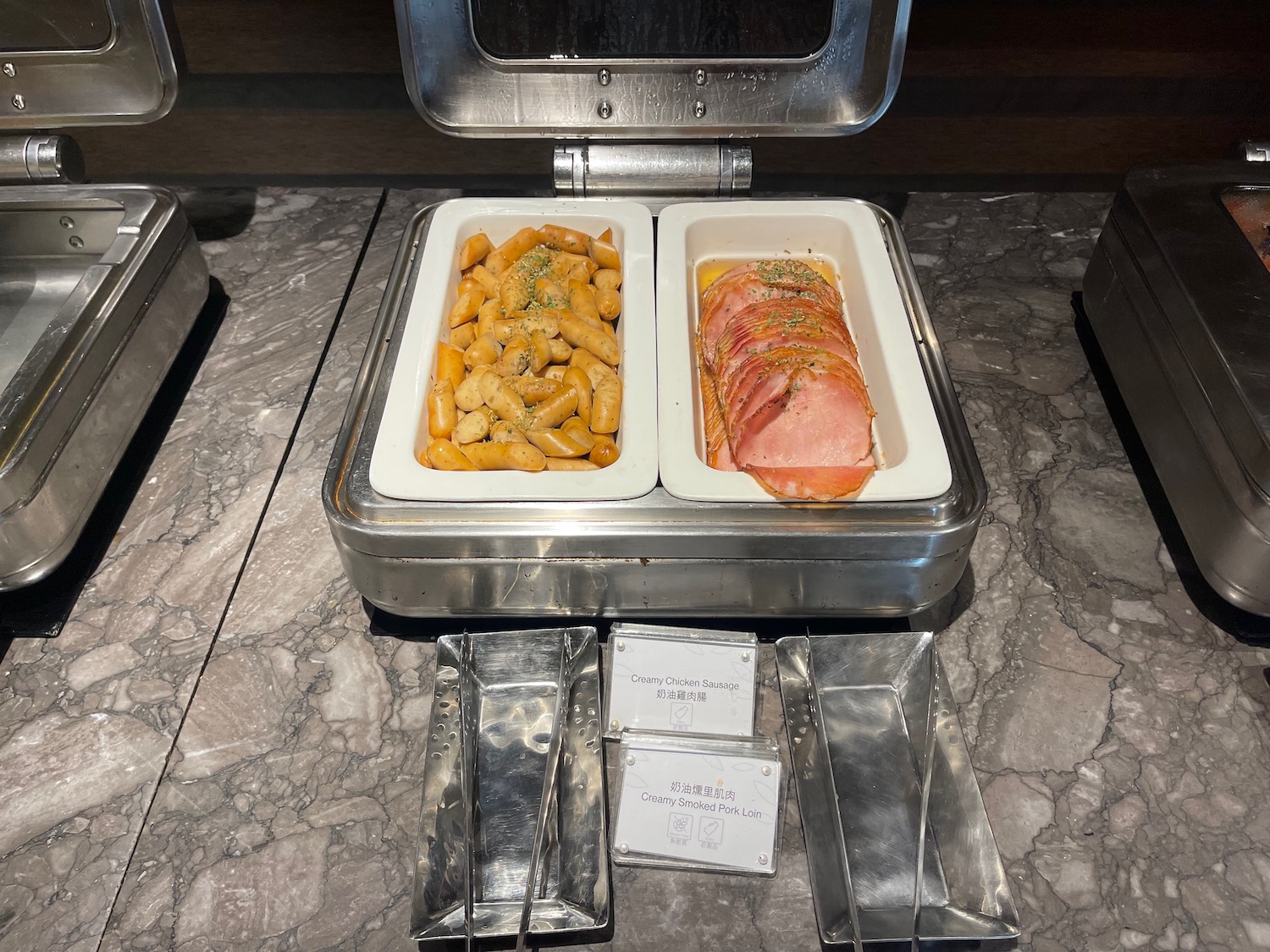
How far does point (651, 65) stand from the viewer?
119 cm

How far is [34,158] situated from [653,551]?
117 centimetres

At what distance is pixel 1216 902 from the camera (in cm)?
82

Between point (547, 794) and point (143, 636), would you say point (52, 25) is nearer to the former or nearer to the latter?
point (143, 636)

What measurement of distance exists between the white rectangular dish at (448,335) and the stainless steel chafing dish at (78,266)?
1.28 feet

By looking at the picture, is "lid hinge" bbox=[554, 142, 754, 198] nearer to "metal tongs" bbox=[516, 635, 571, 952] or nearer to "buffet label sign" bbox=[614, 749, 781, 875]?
"metal tongs" bbox=[516, 635, 571, 952]

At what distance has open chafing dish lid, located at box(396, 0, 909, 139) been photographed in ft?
3.81

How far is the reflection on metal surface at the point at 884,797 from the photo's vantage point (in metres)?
0.79

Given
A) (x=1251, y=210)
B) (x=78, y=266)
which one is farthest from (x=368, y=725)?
(x=1251, y=210)

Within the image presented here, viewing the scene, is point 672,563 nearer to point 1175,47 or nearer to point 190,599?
point 190,599

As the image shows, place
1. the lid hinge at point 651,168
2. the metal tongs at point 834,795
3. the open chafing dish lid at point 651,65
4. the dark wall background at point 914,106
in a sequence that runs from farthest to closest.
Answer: the dark wall background at point 914,106 < the lid hinge at point 651,168 < the open chafing dish lid at point 651,65 < the metal tongs at point 834,795

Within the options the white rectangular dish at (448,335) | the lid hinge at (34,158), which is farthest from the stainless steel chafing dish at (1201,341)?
the lid hinge at (34,158)

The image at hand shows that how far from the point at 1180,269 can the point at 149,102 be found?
145cm

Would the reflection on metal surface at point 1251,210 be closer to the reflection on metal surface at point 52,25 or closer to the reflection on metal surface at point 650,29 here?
the reflection on metal surface at point 650,29

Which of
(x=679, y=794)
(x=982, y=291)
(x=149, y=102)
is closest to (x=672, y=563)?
(x=679, y=794)
